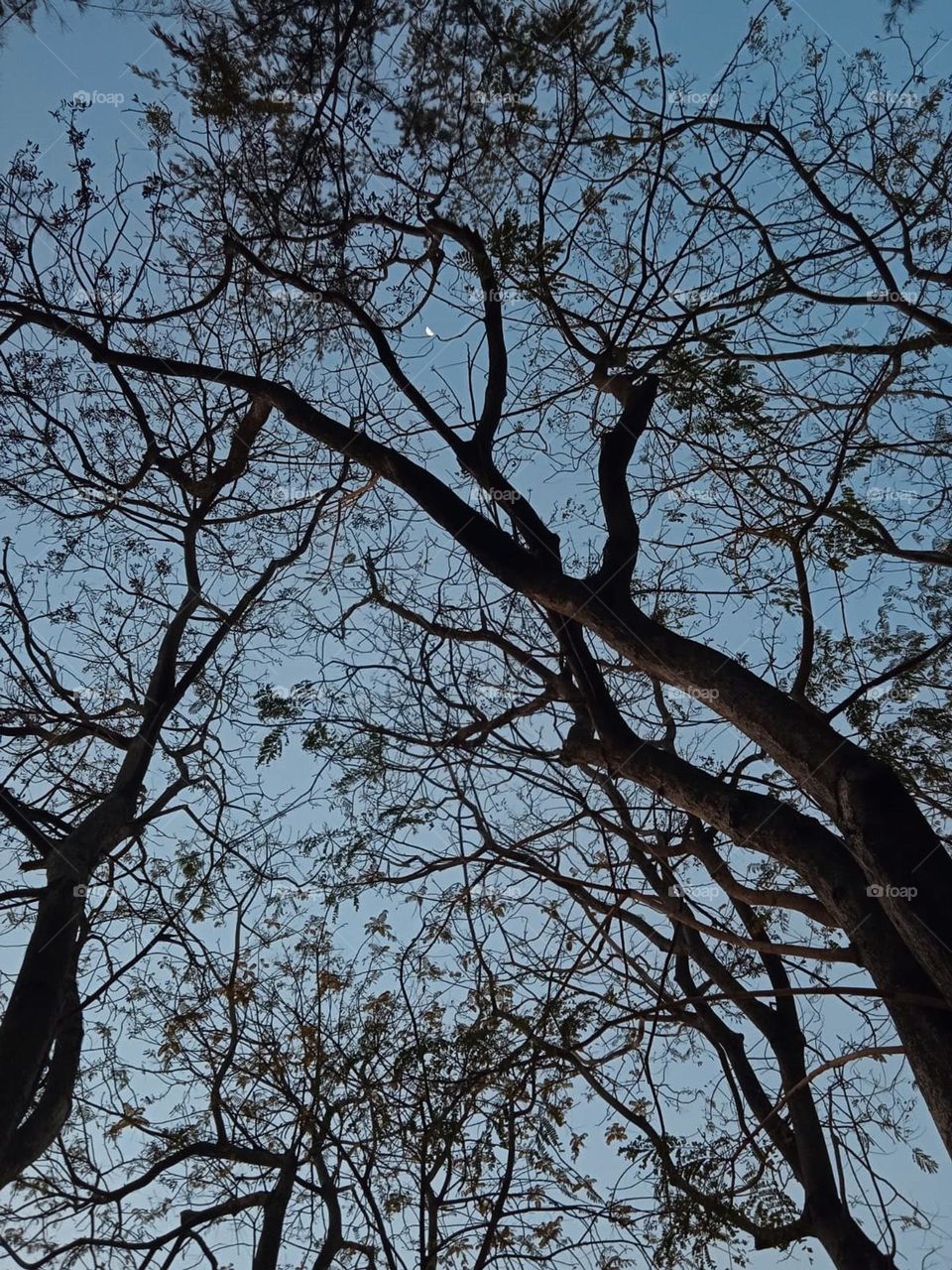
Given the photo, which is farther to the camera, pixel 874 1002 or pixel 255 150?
pixel 255 150

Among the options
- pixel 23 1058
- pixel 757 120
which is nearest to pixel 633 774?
pixel 23 1058

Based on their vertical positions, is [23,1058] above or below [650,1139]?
above

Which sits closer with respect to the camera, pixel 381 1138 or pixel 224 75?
pixel 381 1138

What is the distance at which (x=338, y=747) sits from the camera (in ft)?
16.9

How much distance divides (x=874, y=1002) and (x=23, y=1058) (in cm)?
423

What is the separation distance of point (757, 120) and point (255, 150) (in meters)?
2.95

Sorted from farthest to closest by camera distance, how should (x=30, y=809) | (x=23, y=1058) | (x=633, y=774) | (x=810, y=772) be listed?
(x=30, y=809)
(x=633, y=774)
(x=23, y=1058)
(x=810, y=772)

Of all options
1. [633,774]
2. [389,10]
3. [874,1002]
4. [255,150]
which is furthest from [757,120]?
[874,1002]

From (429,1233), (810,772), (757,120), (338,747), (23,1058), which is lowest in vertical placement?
(429,1233)

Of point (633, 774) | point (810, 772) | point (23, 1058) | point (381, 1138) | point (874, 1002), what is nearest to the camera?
point (810, 772)

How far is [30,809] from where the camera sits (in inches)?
206

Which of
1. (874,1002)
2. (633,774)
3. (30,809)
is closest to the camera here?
(633,774)

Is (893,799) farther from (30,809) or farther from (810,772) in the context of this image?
(30,809)

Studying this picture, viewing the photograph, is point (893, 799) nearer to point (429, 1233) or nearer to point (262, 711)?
point (429, 1233)
